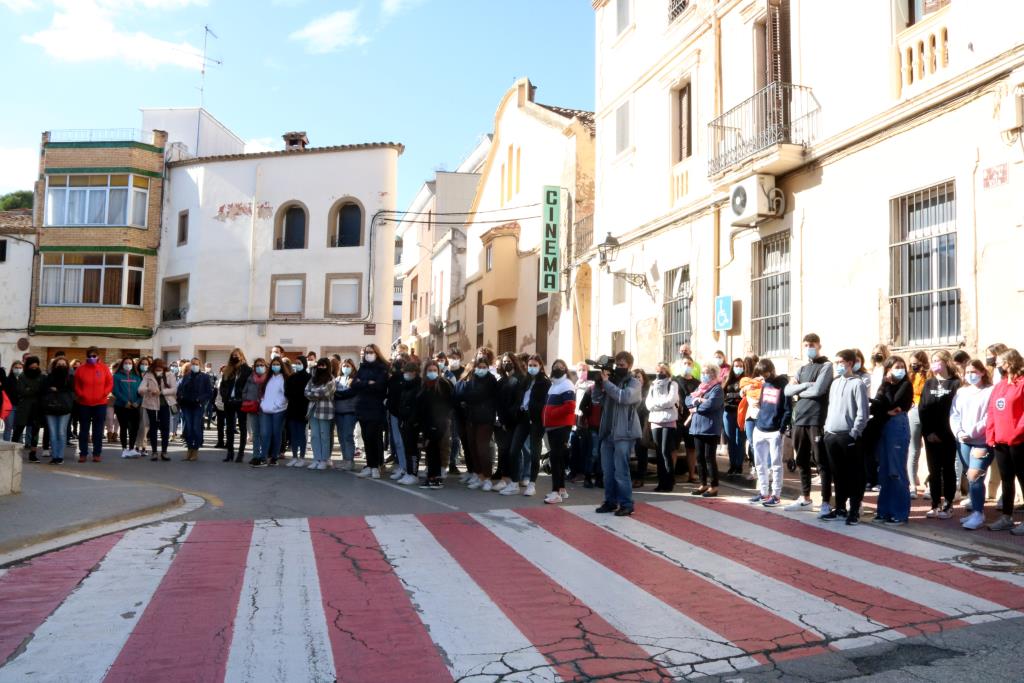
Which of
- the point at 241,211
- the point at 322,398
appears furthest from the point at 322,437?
the point at 241,211

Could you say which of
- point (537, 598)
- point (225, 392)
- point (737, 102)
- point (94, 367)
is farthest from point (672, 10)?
point (537, 598)

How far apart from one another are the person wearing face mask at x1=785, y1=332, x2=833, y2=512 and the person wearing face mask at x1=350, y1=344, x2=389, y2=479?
237 inches

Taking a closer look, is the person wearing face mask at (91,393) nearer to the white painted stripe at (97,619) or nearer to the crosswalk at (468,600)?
the crosswalk at (468,600)

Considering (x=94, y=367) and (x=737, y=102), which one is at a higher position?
(x=737, y=102)

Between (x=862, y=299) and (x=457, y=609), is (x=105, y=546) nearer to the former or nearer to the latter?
(x=457, y=609)

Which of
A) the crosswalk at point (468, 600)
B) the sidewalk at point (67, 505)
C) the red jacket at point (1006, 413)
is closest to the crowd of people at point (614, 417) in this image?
the red jacket at point (1006, 413)

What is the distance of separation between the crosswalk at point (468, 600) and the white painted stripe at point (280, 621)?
0.02 metres

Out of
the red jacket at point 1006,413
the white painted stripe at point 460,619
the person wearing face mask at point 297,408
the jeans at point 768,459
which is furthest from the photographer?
the person wearing face mask at point 297,408

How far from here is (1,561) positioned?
6809 millimetres

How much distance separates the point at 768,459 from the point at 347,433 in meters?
6.85

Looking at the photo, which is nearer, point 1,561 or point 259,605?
point 259,605

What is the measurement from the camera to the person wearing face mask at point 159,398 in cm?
1483

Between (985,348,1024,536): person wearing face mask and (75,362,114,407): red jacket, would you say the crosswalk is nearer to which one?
(985,348,1024,536): person wearing face mask

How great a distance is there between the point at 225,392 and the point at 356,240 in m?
17.6
